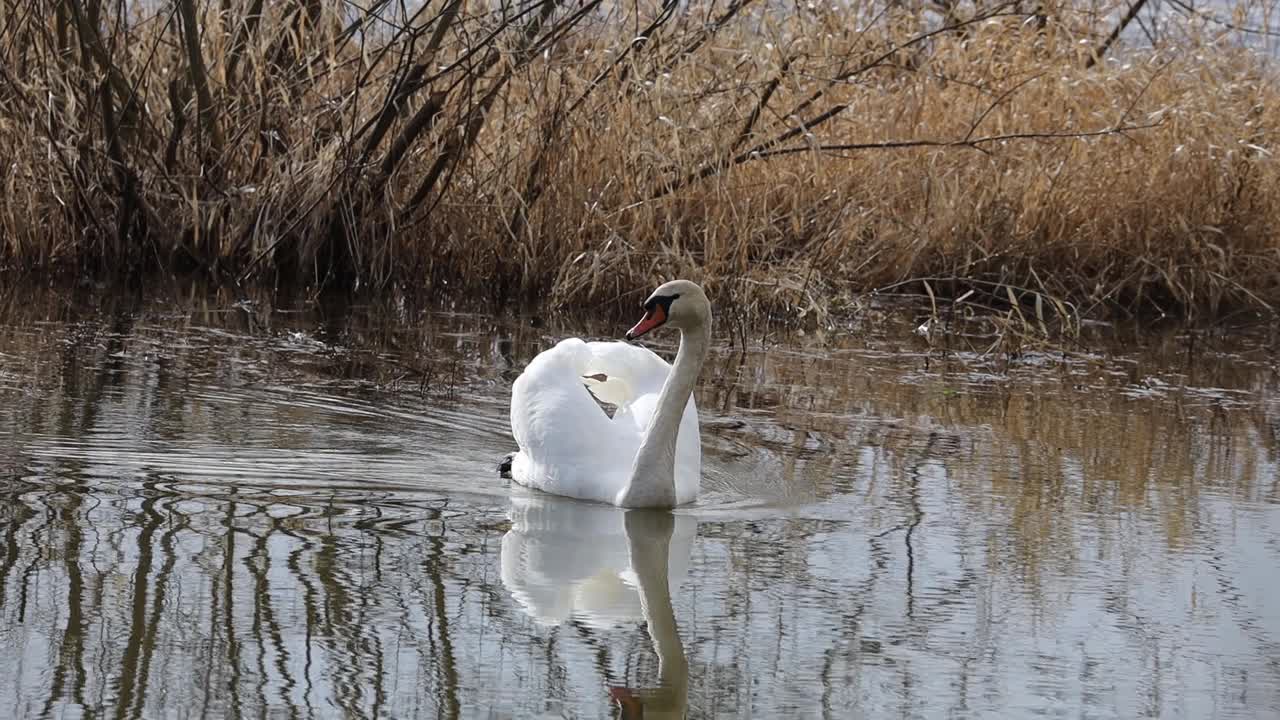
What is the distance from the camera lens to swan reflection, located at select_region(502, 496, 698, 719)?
3.82 m

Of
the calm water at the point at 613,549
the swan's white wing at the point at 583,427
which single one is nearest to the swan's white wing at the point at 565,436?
the swan's white wing at the point at 583,427

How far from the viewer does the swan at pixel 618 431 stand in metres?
5.42

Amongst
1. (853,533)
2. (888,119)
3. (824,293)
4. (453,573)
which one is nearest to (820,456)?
(853,533)

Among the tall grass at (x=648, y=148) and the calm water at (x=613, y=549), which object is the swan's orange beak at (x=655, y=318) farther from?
the tall grass at (x=648, y=148)

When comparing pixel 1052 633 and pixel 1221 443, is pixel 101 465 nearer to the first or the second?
pixel 1052 633

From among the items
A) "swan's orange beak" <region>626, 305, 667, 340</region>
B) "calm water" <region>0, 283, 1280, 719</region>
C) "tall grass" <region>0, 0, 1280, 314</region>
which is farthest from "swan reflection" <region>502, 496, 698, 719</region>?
"tall grass" <region>0, 0, 1280, 314</region>

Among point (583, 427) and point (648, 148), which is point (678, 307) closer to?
point (583, 427)

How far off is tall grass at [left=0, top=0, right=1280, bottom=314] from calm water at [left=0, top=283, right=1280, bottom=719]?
164 cm

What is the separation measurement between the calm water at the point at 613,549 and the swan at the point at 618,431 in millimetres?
99

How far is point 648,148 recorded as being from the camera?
9.17 m

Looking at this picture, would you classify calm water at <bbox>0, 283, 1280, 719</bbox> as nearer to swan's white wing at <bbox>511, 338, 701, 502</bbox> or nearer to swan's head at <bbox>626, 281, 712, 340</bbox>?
swan's white wing at <bbox>511, 338, 701, 502</bbox>

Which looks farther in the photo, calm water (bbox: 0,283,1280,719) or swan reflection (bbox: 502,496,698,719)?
swan reflection (bbox: 502,496,698,719)

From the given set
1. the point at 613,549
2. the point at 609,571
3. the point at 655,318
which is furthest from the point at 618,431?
the point at 609,571

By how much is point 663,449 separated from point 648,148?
398 cm
